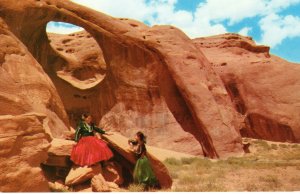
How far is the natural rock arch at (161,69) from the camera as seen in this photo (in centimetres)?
1862

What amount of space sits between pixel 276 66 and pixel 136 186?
20.7 metres

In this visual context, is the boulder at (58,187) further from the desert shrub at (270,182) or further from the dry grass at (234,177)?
the desert shrub at (270,182)

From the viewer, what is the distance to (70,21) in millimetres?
18625

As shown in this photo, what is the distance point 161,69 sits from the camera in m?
19.6

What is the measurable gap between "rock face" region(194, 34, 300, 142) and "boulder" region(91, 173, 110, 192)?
1890 centimetres

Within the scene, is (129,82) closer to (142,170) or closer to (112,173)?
(112,173)

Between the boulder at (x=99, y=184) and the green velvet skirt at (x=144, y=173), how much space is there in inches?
32.7

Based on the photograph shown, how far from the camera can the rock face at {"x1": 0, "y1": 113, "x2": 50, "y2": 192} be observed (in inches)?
245

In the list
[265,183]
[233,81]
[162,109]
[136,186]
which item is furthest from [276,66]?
[136,186]

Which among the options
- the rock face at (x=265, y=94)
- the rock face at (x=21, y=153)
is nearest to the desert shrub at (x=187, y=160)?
the rock face at (x=21, y=153)

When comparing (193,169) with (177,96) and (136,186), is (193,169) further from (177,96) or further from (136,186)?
(177,96)

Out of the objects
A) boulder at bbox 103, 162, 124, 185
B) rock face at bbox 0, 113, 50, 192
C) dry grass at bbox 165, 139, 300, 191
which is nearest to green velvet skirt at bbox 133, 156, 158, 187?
boulder at bbox 103, 162, 124, 185

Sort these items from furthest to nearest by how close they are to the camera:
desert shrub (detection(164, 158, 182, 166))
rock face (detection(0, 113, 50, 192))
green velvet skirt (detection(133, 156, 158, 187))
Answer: desert shrub (detection(164, 158, 182, 166))
green velvet skirt (detection(133, 156, 158, 187))
rock face (detection(0, 113, 50, 192))

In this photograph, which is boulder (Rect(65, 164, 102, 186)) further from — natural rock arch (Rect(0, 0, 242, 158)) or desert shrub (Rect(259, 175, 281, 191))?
natural rock arch (Rect(0, 0, 242, 158))
